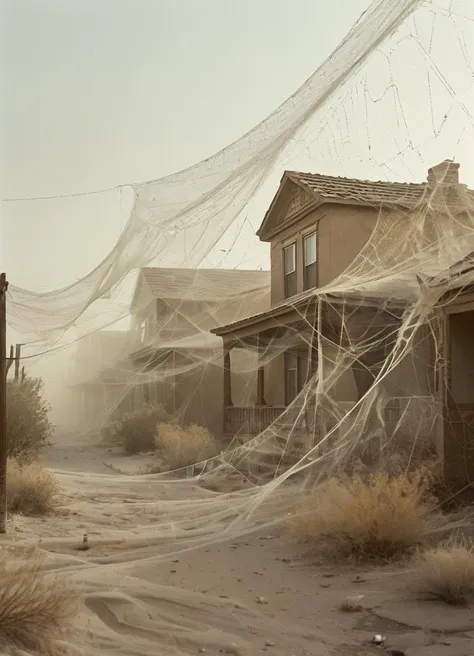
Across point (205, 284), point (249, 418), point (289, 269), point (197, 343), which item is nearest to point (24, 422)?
point (205, 284)

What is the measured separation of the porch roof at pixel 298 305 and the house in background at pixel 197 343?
89 centimetres

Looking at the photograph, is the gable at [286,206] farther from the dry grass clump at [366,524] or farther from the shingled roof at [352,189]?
the dry grass clump at [366,524]

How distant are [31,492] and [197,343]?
11782 millimetres

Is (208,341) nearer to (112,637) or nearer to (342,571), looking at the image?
(342,571)

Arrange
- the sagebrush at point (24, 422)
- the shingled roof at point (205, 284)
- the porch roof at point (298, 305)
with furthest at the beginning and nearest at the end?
the shingled roof at point (205, 284) → the sagebrush at point (24, 422) → the porch roof at point (298, 305)

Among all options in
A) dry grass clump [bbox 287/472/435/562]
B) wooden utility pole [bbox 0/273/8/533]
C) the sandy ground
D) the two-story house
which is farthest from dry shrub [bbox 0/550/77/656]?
the two-story house

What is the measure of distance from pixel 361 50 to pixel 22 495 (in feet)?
25.8

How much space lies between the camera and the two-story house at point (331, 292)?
40.7 ft

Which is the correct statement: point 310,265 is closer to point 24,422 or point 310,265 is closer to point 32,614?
point 24,422

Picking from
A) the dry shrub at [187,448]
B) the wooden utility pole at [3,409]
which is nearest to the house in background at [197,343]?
the dry shrub at [187,448]

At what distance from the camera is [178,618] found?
5.61 m

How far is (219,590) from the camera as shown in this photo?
6660 millimetres

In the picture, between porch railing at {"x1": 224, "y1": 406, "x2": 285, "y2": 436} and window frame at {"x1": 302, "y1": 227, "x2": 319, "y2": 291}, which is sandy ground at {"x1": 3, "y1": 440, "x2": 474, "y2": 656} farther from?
window frame at {"x1": 302, "y1": 227, "x2": 319, "y2": 291}

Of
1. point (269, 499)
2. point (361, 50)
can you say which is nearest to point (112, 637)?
point (269, 499)
